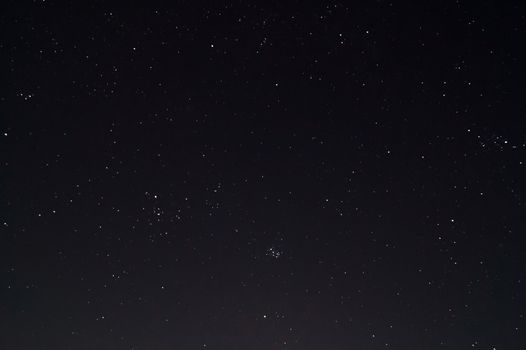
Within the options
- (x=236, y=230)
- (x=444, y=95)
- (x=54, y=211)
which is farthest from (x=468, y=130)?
(x=54, y=211)

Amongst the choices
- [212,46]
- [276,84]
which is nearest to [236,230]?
[276,84]

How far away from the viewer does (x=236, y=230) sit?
2.00 meters

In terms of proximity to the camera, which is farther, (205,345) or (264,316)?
(205,345)

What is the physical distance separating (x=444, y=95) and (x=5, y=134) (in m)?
2.47

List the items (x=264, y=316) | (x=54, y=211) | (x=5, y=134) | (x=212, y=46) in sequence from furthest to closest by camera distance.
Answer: (x=264, y=316) < (x=54, y=211) < (x=5, y=134) < (x=212, y=46)

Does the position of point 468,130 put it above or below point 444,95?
below

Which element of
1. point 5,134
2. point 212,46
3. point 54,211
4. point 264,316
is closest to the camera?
point 212,46

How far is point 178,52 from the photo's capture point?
1.69m

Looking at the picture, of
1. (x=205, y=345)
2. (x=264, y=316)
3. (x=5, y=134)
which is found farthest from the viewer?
(x=205, y=345)

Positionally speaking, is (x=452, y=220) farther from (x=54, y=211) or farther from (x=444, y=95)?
(x=54, y=211)

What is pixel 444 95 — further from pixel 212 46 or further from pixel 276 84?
pixel 212 46

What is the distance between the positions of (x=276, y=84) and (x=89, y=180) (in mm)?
1251

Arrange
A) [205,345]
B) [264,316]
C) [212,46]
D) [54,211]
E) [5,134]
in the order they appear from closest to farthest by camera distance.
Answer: [212,46]
[5,134]
[54,211]
[264,316]
[205,345]

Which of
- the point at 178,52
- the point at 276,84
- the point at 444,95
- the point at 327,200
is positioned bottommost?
the point at 327,200
